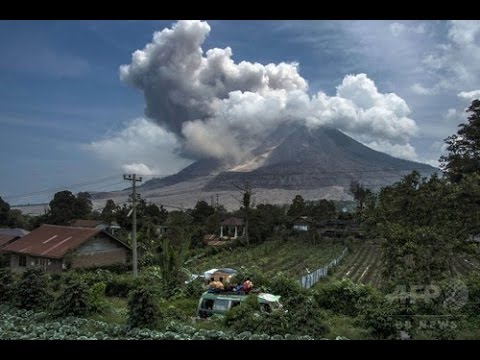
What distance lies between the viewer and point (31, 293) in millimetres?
8898

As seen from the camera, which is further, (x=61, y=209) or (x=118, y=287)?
(x=61, y=209)

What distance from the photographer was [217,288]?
1007 cm

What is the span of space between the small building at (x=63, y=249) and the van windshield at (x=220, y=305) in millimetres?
13736

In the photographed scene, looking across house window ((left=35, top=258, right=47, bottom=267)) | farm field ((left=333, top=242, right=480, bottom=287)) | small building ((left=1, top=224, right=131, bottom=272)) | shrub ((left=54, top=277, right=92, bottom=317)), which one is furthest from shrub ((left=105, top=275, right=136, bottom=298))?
farm field ((left=333, top=242, right=480, bottom=287))

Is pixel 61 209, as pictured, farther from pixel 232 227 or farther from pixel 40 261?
pixel 232 227

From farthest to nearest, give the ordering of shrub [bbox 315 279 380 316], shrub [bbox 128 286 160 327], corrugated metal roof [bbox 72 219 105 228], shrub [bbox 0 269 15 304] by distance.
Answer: corrugated metal roof [bbox 72 219 105 228] → shrub [bbox 315 279 380 316] → shrub [bbox 0 269 15 304] → shrub [bbox 128 286 160 327]

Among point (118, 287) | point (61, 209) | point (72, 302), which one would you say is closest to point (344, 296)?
point (72, 302)

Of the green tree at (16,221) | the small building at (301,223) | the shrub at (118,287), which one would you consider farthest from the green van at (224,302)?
the small building at (301,223)

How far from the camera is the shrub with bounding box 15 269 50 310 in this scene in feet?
29.1

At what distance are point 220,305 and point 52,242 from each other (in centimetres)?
1570

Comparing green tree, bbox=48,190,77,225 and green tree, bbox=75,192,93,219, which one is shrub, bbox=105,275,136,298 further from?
green tree, bbox=75,192,93,219

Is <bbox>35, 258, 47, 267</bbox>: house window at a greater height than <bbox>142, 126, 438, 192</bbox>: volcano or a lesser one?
lesser

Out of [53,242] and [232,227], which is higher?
[53,242]
